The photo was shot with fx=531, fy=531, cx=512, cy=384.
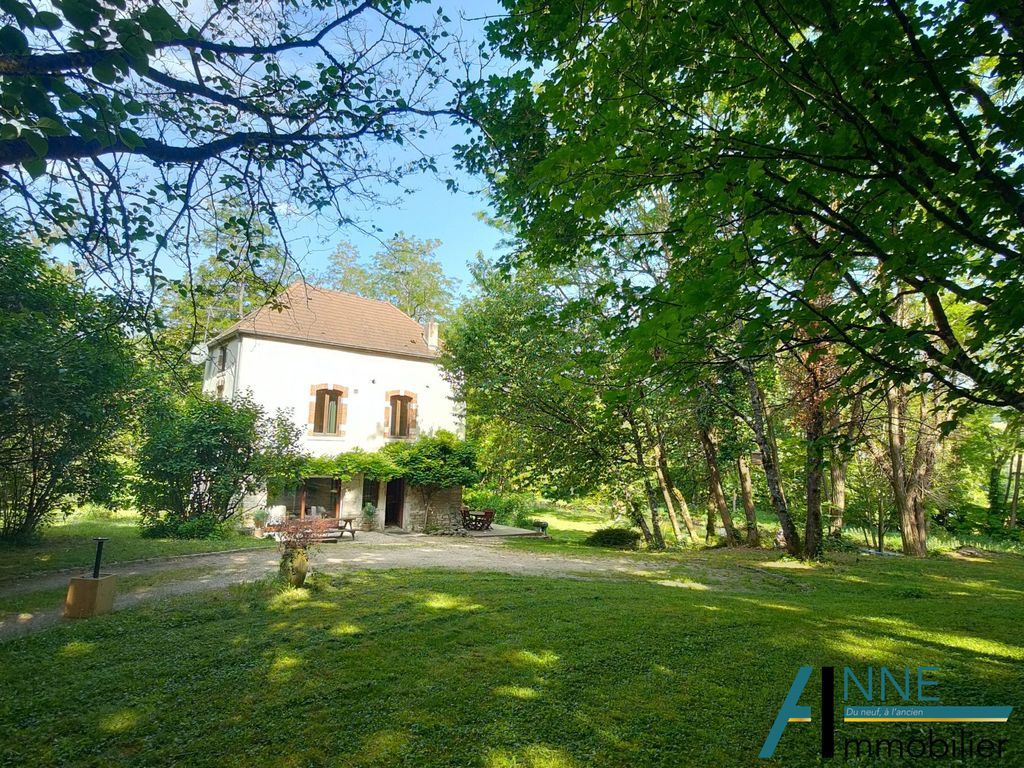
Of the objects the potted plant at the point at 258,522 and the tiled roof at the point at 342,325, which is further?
the tiled roof at the point at 342,325

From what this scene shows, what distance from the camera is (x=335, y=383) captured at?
1994 cm

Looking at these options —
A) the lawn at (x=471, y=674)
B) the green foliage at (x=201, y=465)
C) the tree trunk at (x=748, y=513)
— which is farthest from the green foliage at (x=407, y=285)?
the lawn at (x=471, y=674)

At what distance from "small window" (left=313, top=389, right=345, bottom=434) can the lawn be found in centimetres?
1244

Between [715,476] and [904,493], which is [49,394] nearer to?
[715,476]

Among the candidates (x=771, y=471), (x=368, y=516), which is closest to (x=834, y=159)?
(x=771, y=471)

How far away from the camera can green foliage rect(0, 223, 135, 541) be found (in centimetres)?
888

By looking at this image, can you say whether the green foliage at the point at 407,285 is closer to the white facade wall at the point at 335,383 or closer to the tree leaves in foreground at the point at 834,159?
the white facade wall at the point at 335,383

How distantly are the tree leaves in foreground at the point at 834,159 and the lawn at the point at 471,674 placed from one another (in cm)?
260

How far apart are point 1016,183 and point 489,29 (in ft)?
17.3

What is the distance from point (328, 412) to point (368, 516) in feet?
14.1

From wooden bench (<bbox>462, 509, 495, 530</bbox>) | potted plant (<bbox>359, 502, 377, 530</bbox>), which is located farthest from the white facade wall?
wooden bench (<bbox>462, 509, 495, 530</bbox>)

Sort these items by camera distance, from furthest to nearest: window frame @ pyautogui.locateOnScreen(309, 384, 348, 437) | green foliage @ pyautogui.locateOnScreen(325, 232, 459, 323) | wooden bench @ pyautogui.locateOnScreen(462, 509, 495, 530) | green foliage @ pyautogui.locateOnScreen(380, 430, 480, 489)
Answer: green foliage @ pyautogui.locateOnScreen(325, 232, 459, 323)
wooden bench @ pyautogui.locateOnScreen(462, 509, 495, 530)
green foliage @ pyautogui.locateOnScreen(380, 430, 480, 489)
window frame @ pyautogui.locateOnScreen(309, 384, 348, 437)

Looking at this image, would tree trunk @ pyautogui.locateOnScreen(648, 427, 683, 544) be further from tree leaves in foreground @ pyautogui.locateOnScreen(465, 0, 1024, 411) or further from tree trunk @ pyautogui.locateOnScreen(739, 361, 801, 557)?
tree leaves in foreground @ pyautogui.locateOnScreen(465, 0, 1024, 411)

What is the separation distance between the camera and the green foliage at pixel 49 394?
8875mm
